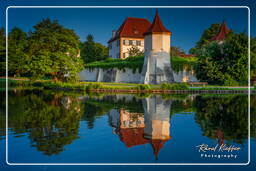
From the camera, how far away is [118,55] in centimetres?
4847

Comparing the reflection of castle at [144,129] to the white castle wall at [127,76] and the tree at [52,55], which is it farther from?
the white castle wall at [127,76]

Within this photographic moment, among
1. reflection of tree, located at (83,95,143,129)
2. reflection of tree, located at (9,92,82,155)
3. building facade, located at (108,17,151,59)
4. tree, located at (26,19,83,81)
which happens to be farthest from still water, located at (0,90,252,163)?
building facade, located at (108,17,151,59)

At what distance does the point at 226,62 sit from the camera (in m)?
28.3

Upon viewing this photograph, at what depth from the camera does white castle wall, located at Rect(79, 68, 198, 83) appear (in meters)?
33.4

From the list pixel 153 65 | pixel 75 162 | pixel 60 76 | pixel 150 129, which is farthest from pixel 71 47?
pixel 75 162

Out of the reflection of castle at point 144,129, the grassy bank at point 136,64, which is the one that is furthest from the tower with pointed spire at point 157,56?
the reflection of castle at point 144,129

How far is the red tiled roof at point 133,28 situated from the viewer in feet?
153

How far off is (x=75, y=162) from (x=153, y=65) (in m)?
28.6

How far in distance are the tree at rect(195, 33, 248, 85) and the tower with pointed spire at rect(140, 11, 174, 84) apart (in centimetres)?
482

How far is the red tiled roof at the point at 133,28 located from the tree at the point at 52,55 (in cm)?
1699

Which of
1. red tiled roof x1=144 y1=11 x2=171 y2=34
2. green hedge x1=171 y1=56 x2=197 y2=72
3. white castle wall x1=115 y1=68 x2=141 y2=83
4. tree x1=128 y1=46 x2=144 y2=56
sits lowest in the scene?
white castle wall x1=115 y1=68 x2=141 y2=83

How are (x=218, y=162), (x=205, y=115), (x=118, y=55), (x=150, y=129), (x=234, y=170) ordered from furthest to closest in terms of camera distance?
1. (x=118, y=55)
2. (x=205, y=115)
3. (x=150, y=129)
4. (x=218, y=162)
5. (x=234, y=170)

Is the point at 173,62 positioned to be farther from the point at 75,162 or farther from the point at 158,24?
the point at 75,162

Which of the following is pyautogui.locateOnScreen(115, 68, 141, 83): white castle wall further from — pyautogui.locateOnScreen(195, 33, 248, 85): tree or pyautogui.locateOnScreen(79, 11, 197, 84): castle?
pyautogui.locateOnScreen(195, 33, 248, 85): tree
